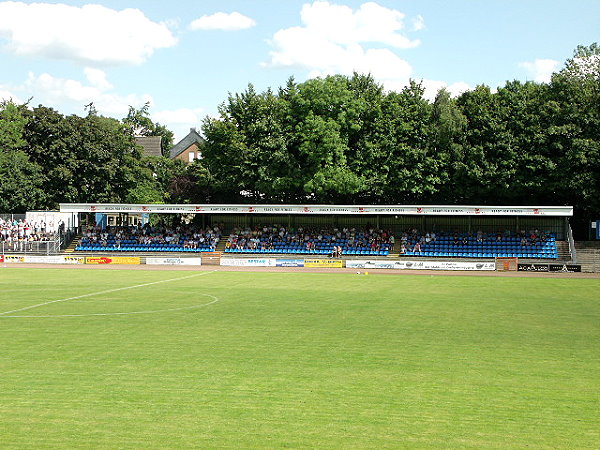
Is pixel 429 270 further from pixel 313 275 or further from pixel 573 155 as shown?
pixel 573 155

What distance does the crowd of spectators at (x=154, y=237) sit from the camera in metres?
52.2

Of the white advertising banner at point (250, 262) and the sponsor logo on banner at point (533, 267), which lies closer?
the sponsor logo on banner at point (533, 267)

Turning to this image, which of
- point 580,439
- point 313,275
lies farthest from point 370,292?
point 580,439

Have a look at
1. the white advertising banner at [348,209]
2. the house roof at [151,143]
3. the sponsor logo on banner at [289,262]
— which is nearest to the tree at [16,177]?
the white advertising banner at [348,209]

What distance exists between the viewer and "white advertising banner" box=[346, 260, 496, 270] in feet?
142

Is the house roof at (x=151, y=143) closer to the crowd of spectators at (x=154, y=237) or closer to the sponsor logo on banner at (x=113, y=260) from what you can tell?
the crowd of spectators at (x=154, y=237)

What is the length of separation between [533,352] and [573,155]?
35.1 meters

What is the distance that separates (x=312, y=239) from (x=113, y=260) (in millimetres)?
15554

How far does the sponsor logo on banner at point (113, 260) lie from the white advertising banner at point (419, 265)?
1605cm

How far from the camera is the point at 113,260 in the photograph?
47.8 metres

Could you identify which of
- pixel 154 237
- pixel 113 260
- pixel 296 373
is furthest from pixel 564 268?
pixel 296 373

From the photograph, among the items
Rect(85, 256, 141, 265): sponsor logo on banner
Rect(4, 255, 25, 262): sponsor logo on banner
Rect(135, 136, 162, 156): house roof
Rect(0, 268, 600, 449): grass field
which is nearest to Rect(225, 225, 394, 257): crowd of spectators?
Rect(85, 256, 141, 265): sponsor logo on banner

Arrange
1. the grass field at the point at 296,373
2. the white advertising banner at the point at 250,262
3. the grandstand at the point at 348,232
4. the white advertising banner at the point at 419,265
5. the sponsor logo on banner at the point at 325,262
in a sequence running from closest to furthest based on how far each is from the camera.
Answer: the grass field at the point at 296,373 → the white advertising banner at the point at 419,265 → the sponsor logo on banner at the point at 325,262 → the white advertising banner at the point at 250,262 → the grandstand at the point at 348,232

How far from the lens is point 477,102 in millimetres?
50750
